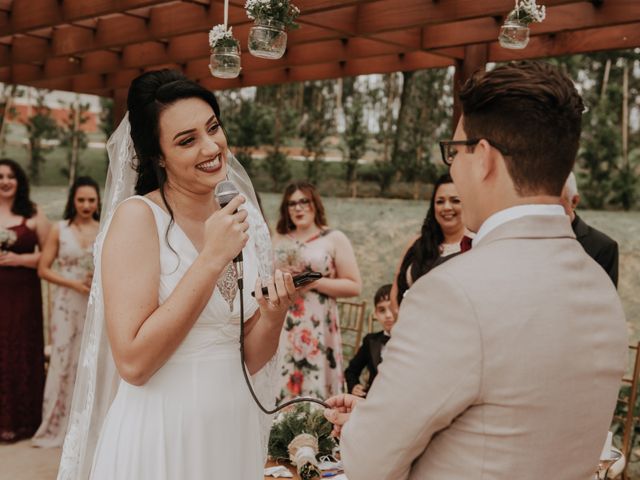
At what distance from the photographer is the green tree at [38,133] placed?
15.3 metres

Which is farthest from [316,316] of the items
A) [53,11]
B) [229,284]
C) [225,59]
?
[229,284]

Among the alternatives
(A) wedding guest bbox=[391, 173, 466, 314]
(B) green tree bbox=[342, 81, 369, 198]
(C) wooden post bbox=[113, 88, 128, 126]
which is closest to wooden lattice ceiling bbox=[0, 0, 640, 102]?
(C) wooden post bbox=[113, 88, 128, 126]

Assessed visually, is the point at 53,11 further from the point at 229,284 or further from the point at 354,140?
the point at 354,140

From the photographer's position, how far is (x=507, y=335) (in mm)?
1084

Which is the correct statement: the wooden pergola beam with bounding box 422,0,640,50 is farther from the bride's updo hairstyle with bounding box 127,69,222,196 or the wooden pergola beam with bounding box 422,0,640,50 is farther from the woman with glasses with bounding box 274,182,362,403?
the bride's updo hairstyle with bounding box 127,69,222,196

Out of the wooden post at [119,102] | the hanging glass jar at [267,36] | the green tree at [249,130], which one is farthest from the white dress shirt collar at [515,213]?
the green tree at [249,130]

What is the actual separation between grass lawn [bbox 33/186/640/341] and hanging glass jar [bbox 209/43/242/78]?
7.38 meters

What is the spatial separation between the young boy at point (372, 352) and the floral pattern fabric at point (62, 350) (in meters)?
2.27

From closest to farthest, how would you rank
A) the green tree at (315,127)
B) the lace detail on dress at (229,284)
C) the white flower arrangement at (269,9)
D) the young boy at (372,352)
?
1. the lace detail on dress at (229,284)
2. the white flower arrangement at (269,9)
3. the young boy at (372,352)
4. the green tree at (315,127)

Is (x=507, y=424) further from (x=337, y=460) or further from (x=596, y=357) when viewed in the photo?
(x=337, y=460)

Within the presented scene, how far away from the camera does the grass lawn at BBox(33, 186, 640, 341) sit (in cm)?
1004

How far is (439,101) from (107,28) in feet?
34.2

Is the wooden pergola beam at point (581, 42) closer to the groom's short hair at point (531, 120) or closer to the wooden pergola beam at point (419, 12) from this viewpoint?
the wooden pergola beam at point (419, 12)

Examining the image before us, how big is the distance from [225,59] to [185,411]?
6.02 ft
